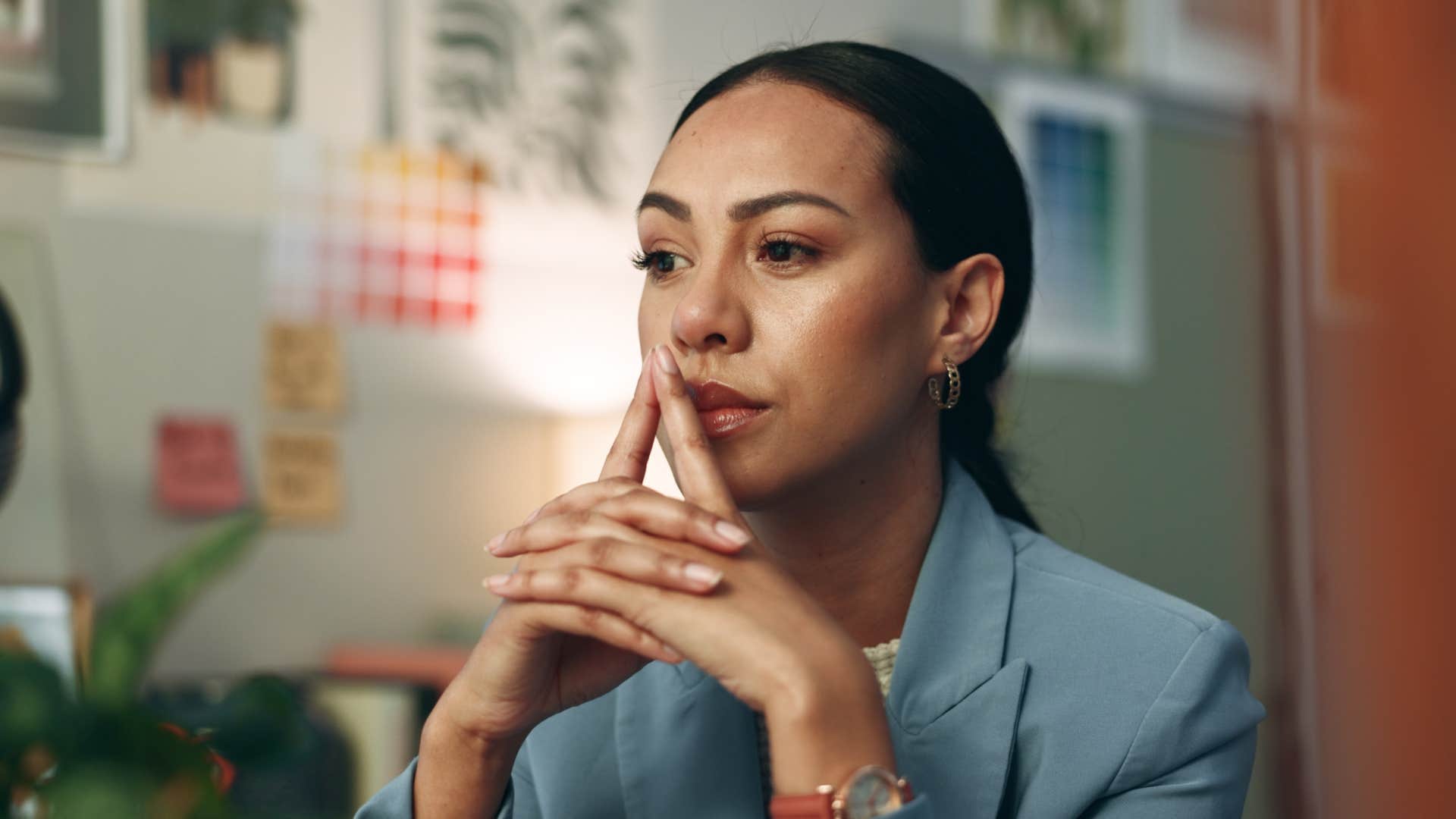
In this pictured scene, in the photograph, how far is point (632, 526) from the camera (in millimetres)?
912

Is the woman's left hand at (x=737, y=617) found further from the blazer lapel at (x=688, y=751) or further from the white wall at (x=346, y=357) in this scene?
the white wall at (x=346, y=357)

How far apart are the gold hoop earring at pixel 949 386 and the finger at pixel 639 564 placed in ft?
1.14

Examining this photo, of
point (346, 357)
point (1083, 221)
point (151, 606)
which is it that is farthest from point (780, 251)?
point (1083, 221)

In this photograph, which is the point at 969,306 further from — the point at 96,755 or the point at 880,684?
the point at 96,755

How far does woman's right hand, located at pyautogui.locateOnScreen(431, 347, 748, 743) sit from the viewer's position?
89 cm

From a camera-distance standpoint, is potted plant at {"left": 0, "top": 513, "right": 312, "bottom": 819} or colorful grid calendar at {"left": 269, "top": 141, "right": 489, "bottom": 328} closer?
potted plant at {"left": 0, "top": 513, "right": 312, "bottom": 819}

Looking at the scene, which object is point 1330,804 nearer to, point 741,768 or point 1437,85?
point 1437,85

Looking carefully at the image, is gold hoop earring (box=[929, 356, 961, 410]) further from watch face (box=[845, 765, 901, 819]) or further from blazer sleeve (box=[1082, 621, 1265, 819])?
watch face (box=[845, 765, 901, 819])

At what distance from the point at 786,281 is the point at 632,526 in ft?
0.76

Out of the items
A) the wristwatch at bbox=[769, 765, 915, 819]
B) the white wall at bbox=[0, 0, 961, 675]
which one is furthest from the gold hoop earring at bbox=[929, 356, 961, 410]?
the white wall at bbox=[0, 0, 961, 675]

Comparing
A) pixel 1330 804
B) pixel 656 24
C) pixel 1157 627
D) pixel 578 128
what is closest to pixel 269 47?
pixel 578 128

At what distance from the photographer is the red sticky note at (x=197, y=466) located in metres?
2.32

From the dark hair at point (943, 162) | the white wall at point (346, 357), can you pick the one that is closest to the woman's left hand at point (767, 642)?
the dark hair at point (943, 162)

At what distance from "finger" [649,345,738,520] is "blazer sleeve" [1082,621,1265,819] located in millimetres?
322
